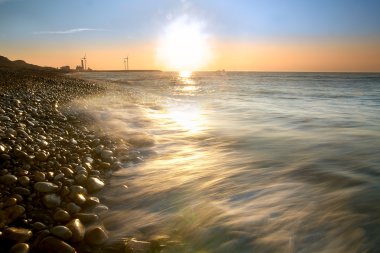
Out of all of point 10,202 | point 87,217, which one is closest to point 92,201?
point 87,217

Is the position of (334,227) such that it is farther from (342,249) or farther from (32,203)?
(32,203)

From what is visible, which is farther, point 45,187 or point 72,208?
point 45,187

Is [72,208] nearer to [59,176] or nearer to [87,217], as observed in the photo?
[87,217]

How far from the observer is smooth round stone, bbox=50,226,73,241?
7.77 feet

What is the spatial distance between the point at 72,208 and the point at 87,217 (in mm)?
250

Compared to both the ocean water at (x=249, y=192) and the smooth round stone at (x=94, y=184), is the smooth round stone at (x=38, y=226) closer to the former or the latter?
the ocean water at (x=249, y=192)

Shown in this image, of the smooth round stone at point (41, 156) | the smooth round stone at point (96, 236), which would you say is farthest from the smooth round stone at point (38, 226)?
the smooth round stone at point (41, 156)

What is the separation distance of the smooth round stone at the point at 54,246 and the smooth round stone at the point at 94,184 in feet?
4.07

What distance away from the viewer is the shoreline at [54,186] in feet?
7.78

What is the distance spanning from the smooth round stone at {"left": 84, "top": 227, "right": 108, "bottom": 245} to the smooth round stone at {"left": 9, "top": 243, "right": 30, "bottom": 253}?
0.44 metres

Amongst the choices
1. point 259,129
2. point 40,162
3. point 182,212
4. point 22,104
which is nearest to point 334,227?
point 182,212

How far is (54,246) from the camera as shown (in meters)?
2.22

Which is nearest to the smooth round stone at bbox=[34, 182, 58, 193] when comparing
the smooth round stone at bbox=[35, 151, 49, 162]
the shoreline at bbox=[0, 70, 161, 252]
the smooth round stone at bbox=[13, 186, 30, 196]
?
the shoreline at bbox=[0, 70, 161, 252]

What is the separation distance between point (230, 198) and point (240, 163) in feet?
4.96
